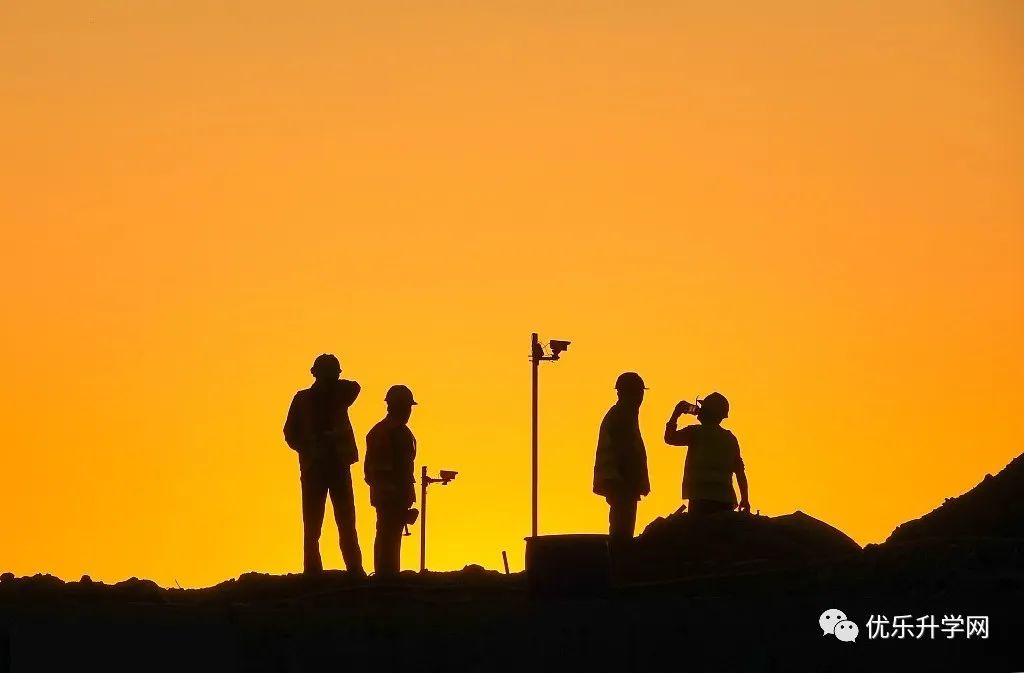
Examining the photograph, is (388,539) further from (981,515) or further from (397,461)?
(981,515)

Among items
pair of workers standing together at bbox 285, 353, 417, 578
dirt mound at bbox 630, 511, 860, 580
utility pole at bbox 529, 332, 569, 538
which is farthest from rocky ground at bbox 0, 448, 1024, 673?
utility pole at bbox 529, 332, 569, 538

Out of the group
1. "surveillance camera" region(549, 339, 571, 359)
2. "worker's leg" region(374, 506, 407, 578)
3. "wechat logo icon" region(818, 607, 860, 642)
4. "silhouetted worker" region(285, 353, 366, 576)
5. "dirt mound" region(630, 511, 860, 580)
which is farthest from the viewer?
"surveillance camera" region(549, 339, 571, 359)

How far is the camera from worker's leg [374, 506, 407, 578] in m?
17.8

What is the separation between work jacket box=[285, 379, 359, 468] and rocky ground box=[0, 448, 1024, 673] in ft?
7.73

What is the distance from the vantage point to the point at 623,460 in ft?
58.7

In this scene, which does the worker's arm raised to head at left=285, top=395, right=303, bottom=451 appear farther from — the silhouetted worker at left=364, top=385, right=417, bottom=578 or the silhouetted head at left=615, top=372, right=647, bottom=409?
the silhouetted head at left=615, top=372, right=647, bottom=409

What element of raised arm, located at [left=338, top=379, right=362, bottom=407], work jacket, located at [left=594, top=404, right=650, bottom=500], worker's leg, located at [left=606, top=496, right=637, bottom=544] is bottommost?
worker's leg, located at [left=606, top=496, right=637, bottom=544]

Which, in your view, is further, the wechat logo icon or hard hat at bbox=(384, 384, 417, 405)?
hard hat at bbox=(384, 384, 417, 405)

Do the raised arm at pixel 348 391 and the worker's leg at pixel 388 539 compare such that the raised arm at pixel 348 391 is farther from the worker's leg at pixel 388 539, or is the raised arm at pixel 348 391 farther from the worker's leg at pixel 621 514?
the worker's leg at pixel 621 514

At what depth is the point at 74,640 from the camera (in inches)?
542

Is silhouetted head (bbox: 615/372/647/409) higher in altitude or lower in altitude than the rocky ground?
higher

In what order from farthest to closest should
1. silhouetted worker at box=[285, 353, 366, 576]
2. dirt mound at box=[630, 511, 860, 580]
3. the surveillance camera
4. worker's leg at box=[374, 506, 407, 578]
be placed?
the surveillance camera < worker's leg at box=[374, 506, 407, 578] < silhouetted worker at box=[285, 353, 366, 576] < dirt mound at box=[630, 511, 860, 580]

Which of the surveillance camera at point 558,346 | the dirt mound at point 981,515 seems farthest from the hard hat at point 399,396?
the surveillance camera at point 558,346

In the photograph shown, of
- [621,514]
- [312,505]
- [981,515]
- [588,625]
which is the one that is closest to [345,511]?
[312,505]
